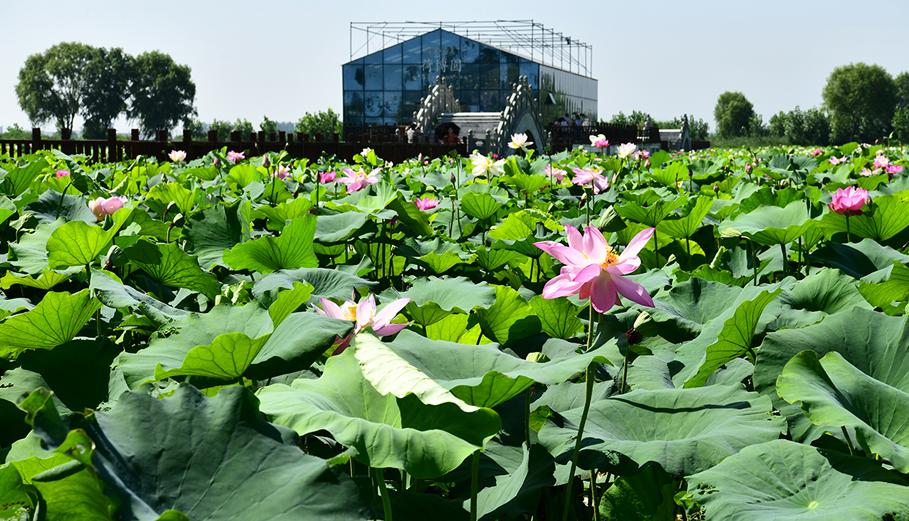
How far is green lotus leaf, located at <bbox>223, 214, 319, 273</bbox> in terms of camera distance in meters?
1.74

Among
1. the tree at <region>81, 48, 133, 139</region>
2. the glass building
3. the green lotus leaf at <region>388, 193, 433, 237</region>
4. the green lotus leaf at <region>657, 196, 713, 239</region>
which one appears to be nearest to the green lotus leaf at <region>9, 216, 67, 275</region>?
the green lotus leaf at <region>388, 193, 433, 237</region>

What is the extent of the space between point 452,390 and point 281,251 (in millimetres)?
1155

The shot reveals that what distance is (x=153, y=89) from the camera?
208 feet

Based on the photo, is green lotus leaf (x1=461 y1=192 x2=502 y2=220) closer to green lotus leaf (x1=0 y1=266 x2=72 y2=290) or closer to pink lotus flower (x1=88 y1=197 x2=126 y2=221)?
pink lotus flower (x1=88 y1=197 x2=126 y2=221)

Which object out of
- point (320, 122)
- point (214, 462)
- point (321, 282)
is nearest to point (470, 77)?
point (320, 122)

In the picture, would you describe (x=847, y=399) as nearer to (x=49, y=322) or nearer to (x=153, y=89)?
(x=49, y=322)

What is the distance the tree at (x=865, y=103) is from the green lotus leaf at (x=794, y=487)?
7552cm

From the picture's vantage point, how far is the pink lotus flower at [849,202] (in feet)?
6.48

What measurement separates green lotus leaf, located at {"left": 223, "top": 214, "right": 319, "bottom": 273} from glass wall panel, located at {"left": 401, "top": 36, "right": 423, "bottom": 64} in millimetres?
36853

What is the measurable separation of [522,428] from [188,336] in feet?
1.79

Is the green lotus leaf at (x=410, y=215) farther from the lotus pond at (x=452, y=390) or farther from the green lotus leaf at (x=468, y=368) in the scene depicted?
the green lotus leaf at (x=468, y=368)

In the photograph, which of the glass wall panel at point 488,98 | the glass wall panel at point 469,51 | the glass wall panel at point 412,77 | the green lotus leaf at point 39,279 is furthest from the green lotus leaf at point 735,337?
the glass wall panel at point 469,51

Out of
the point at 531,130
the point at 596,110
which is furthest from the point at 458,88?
the point at 596,110

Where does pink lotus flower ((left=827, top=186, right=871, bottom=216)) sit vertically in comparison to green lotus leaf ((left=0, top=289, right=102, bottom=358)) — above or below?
above
